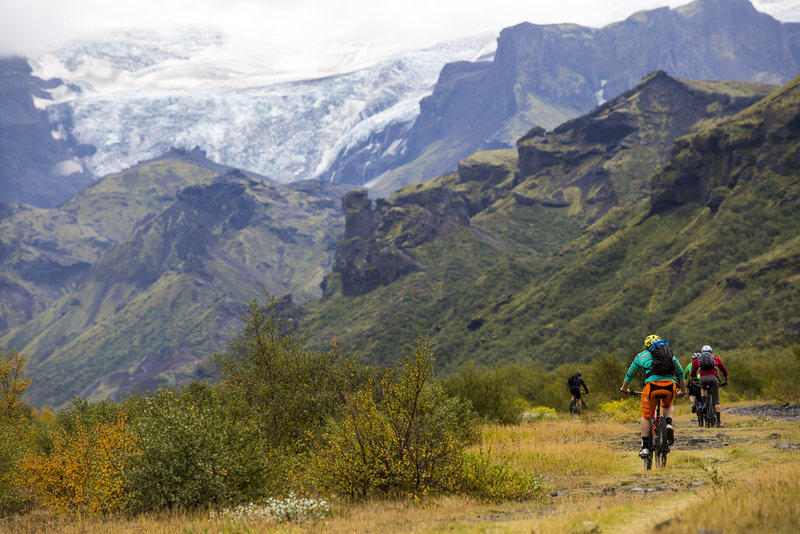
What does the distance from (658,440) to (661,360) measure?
2.21 m

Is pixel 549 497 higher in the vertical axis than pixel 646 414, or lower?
lower

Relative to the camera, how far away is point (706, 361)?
24.6 meters

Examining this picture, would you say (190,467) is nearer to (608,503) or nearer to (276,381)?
(276,381)

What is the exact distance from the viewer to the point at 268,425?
2384 centimetres

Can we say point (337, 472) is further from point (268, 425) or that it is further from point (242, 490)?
point (268, 425)

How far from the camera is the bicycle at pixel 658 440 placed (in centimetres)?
1653

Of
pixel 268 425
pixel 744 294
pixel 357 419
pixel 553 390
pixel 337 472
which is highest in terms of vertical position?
pixel 357 419

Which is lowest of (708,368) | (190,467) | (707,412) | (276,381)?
(707,412)

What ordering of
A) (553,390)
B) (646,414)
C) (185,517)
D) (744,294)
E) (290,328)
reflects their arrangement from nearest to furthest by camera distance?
(185,517) < (646,414) < (290,328) < (553,390) < (744,294)

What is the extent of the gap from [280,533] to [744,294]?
207m

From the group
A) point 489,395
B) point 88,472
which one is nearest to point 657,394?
point 88,472

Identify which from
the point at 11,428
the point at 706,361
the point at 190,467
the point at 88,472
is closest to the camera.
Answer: the point at 190,467

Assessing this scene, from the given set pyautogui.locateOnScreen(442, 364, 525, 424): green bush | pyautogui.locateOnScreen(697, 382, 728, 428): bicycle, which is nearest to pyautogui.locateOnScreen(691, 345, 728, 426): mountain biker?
pyautogui.locateOnScreen(697, 382, 728, 428): bicycle

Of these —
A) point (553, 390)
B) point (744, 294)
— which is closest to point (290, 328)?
point (553, 390)
